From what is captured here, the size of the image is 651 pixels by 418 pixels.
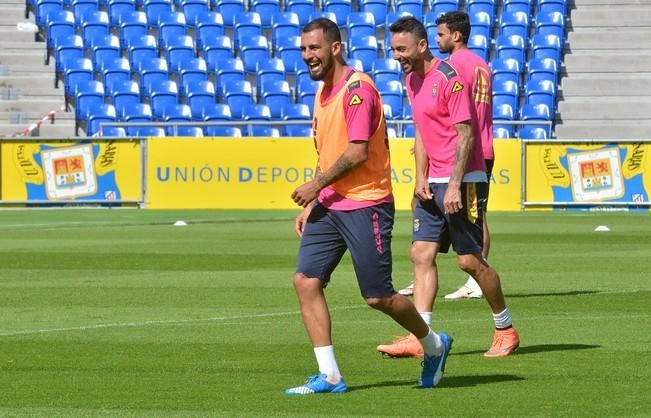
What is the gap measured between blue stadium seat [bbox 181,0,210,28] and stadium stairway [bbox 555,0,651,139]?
30.7ft

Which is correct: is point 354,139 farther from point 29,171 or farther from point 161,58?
point 161,58

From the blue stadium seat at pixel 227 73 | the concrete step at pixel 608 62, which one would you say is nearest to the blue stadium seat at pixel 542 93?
the concrete step at pixel 608 62

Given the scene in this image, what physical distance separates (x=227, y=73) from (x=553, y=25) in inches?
324

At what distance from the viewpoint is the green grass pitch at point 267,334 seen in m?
7.94

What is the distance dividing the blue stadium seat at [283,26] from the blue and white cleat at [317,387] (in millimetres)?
29616

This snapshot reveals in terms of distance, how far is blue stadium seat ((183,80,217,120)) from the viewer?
1385 inches

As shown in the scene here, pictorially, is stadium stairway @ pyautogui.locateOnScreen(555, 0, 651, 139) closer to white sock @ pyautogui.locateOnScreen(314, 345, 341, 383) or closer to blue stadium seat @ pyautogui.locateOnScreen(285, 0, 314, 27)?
blue stadium seat @ pyautogui.locateOnScreen(285, 0, 314, 27)

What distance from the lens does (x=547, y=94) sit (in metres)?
35.3

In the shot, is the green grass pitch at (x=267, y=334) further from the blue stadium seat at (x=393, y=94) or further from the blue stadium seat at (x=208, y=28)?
the blue stadium seat at (x=208, y=28)

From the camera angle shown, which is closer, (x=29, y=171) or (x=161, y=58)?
(x=29, y=171)

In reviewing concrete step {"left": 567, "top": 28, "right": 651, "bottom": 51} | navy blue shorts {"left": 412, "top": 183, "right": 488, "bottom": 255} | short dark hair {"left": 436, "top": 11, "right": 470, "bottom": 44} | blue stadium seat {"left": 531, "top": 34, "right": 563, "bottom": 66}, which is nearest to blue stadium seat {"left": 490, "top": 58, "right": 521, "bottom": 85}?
blue stadium seat {"left": 531, "top": 34, "right": 563, "bottom": 66}

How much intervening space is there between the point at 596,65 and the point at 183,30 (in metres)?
10.4

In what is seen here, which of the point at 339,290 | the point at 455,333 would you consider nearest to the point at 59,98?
the point at 339,290

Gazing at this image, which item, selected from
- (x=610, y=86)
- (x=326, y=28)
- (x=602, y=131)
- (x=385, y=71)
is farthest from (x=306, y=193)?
(x=610, y=86)
